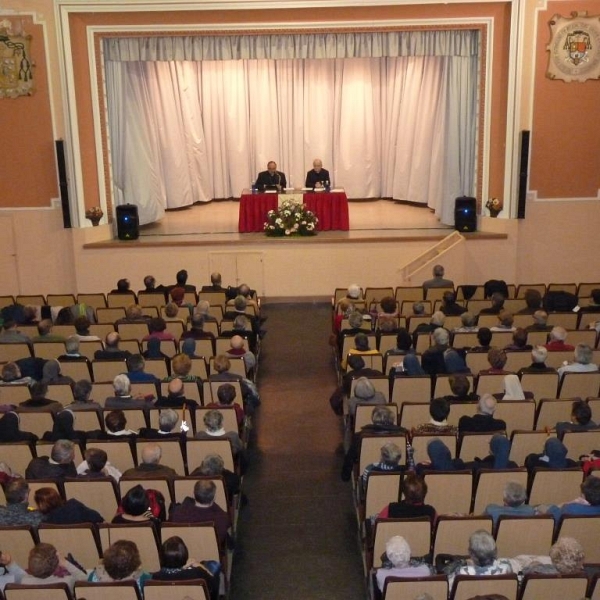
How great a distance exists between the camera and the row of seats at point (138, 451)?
6668mm

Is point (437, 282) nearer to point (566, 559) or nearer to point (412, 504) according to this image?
Result: point (412, 504)

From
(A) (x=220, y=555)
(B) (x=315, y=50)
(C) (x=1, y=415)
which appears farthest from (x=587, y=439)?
(B) (x=315, y=50)

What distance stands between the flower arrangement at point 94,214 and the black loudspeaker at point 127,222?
35 centimetres

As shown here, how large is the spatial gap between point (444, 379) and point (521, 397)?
771 mm

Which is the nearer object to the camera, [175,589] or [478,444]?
[175,589]

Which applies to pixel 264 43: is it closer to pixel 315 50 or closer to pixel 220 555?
pixel 315 50

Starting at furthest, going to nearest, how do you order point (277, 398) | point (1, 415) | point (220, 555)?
point (277, 398) → point (1, 415) → point (220, 555)

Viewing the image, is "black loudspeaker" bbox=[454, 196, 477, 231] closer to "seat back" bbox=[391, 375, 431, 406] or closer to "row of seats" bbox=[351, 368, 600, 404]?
"row of seats" bbox=[351, 368, 600, 404]

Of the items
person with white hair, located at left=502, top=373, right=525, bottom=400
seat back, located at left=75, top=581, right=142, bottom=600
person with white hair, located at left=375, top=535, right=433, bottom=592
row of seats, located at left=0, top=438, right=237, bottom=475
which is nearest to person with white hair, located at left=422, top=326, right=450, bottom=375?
person with white hair, located at left=502, top=373, right=525, bottom=400

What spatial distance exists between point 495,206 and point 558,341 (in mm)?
5930

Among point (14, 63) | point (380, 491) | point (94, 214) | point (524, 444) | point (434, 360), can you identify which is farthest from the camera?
point (94, 214)

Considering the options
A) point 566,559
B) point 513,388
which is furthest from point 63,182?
point 566,559

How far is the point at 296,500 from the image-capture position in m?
7.56

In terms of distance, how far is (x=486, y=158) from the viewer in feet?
47.8
